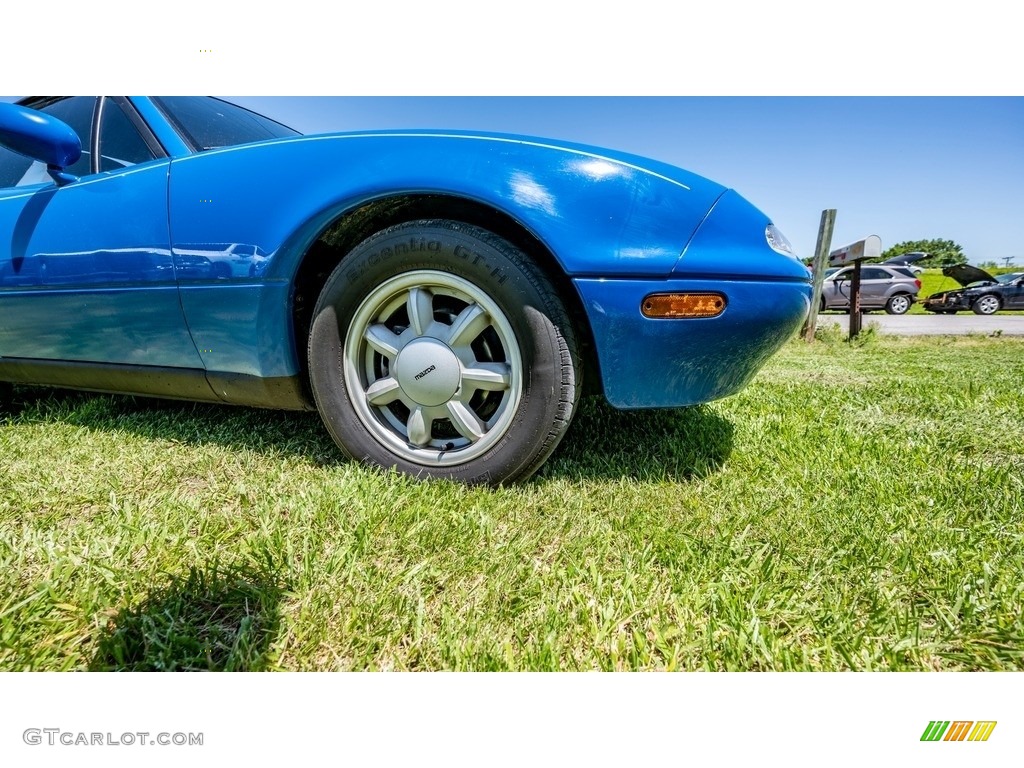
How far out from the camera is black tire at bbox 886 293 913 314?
11.0m

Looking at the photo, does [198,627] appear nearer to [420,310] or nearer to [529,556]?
[529,556]

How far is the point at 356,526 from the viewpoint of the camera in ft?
3.61

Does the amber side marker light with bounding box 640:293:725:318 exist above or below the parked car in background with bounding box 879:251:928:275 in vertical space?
below

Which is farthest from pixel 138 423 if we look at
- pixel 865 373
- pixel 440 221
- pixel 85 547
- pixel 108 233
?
pixel 865 373

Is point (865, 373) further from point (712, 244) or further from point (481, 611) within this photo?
point (481, 611)

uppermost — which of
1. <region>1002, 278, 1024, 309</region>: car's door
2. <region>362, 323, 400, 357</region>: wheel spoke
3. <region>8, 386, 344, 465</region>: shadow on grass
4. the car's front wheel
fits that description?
<region>1002, 278, 1024, 309</region>: car's door

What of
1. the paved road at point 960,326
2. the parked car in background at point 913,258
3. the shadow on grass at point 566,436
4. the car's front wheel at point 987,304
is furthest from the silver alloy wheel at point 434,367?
the car's front wheel at point 987,304

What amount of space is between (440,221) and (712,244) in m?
0.72

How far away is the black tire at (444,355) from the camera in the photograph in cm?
123

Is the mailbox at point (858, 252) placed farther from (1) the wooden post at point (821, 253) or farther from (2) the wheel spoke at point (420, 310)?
(2) the wheel spoke at point (420, 310)

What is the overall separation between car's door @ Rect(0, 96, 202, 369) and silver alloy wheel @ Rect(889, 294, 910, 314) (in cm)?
1389

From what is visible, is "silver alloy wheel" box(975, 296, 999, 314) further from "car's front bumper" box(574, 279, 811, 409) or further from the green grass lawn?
"car's front bumper" box(574, 279, 811, 409)
